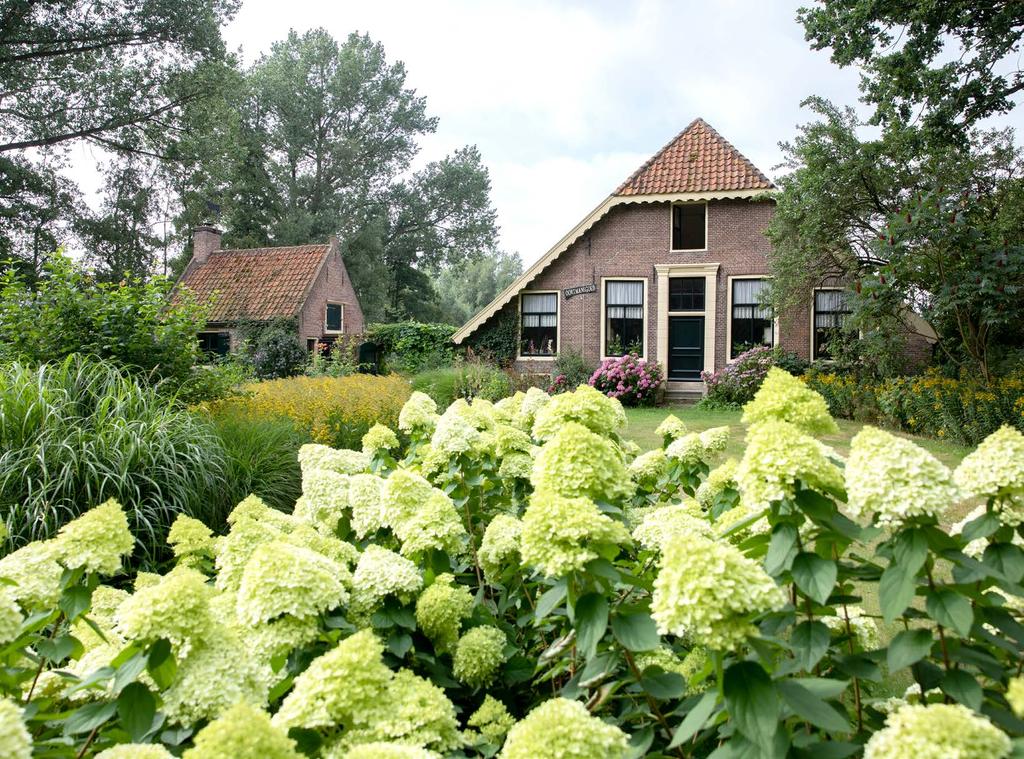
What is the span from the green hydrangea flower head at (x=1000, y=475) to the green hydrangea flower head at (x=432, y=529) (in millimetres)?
1578

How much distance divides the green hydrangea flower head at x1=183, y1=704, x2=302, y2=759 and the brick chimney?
33.2 m

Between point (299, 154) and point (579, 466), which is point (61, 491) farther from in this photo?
point (299, 154)

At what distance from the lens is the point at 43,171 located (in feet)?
77.6

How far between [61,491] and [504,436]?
354 centimetres

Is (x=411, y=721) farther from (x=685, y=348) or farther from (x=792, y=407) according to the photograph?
(x=685, y=348)

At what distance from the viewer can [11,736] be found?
1.13 m

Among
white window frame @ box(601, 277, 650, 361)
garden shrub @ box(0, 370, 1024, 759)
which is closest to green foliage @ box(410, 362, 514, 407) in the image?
white window frame @ box(601, 277, 650, 361)

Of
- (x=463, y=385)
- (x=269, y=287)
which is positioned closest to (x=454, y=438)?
(x=463, y=385)

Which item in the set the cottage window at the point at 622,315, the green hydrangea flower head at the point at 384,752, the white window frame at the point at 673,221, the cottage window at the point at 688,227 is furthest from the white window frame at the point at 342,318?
the green hydrangea flower head at the point at 384,752

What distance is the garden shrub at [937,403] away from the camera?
11336 mm

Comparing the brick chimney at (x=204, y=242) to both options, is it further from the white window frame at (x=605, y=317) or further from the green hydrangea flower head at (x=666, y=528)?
the green hydrangea flower head at (x=666, y=528)

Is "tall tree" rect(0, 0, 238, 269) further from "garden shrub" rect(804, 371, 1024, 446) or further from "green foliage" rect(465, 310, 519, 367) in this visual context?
"garden shrub" rect(804, 371, 1024, 446)

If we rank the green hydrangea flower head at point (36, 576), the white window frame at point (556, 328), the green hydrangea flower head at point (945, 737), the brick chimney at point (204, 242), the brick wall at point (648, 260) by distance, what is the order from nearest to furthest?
the green hydrangea flower head at point (945, 737) → the green hydrangea flower head at point (36, 576) → the brick wall at point (648, 260) → the white window frame at point (556, 328) → the brick chimney at point (204, 242)

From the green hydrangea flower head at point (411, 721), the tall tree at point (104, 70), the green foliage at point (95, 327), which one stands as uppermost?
the tall tree at point (104, 70)
